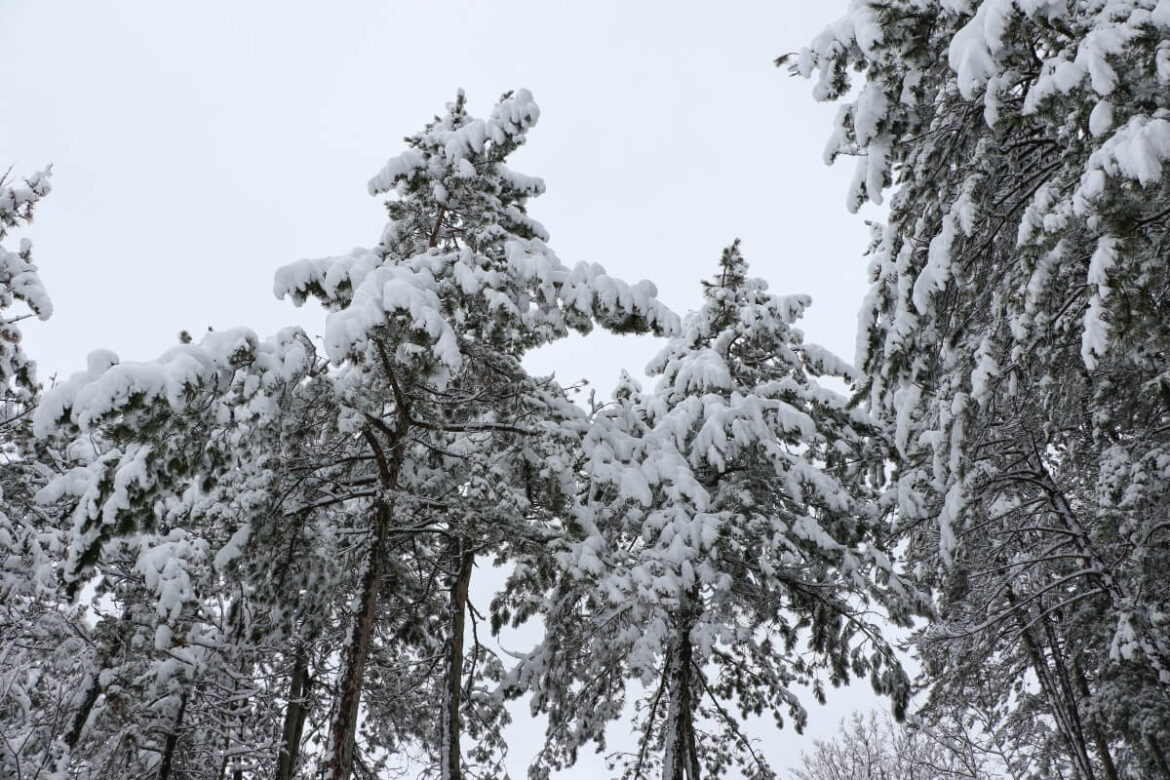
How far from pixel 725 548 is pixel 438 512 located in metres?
4.35

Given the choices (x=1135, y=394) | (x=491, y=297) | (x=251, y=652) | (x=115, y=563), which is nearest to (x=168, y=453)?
(x=491, y=297)

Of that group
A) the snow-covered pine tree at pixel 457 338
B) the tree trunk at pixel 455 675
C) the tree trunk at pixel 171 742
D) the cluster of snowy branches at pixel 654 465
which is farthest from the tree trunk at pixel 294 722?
the snow-covered pine tree at pixel 457 338

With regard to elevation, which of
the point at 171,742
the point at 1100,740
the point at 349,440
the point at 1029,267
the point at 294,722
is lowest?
the point at 171,742

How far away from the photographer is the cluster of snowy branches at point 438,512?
666 cm

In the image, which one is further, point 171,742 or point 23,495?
point 23,495

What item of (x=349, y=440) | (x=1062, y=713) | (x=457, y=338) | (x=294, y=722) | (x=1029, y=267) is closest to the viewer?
(x=1029, y=267)

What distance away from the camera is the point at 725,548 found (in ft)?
33.4

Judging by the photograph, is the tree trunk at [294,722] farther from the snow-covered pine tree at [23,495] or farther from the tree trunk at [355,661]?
the tree trunk at [355,661]

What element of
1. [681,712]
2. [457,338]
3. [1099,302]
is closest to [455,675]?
[681,712]

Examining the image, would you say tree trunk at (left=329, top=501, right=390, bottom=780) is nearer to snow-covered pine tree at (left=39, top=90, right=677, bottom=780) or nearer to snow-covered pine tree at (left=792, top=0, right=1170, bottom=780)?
snow-covered pine tree at (left=39, top=90, right=677, bottom=780)

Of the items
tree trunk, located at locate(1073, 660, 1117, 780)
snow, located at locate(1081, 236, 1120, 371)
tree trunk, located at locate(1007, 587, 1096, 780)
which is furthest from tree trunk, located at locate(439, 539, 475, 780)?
tree trunk, located at locate(1073, 660, 1117, 780)

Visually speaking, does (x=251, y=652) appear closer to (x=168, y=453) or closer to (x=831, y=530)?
(x=168, y=453)

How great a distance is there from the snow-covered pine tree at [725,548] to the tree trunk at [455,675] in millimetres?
1243

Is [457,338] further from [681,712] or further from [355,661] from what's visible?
[681,712]
